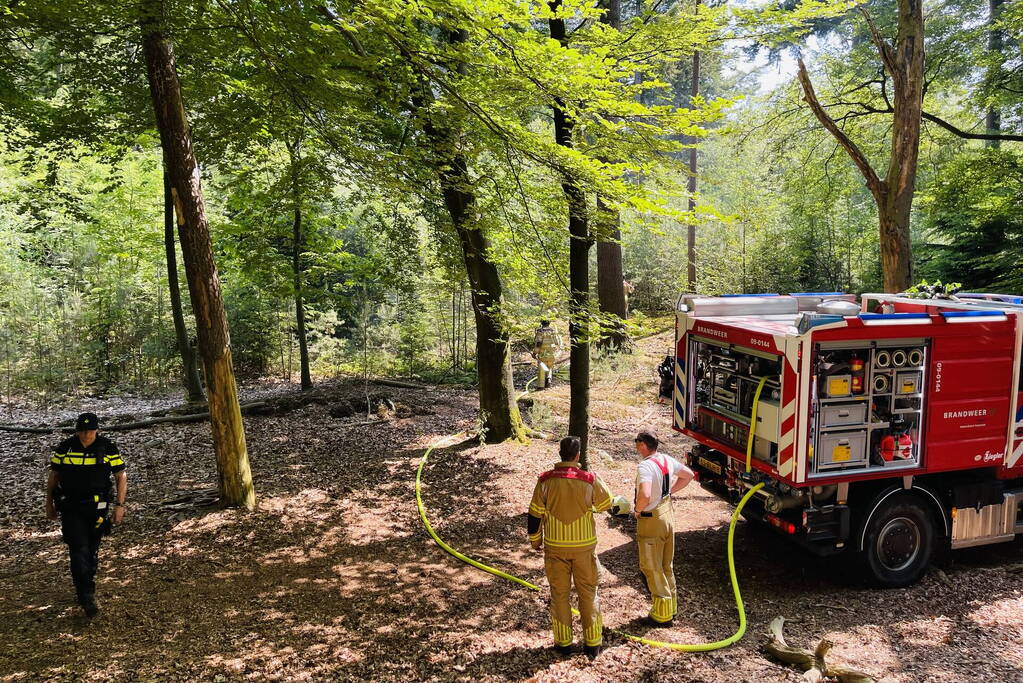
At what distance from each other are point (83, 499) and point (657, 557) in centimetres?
511

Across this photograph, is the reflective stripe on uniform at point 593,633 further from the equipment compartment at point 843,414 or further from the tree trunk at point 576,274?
the tree trunk at point 576,274

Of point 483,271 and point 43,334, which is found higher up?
point 483,271

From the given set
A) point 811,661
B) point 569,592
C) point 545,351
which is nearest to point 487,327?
point 545,351

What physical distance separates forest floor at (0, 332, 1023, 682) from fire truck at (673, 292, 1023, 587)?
0.61 metres

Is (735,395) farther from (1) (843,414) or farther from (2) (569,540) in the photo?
(2) (569,540)

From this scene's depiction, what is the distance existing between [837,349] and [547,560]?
3.37m

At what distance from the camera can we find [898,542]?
6.64 metres

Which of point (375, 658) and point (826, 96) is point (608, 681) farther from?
point (826, 96)

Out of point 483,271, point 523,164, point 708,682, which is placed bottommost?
point 708,682

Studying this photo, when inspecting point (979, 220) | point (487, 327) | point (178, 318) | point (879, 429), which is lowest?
point (879, 429)

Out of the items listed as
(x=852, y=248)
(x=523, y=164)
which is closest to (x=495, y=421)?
(x=523, y=164)

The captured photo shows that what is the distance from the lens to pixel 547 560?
514 centimetres

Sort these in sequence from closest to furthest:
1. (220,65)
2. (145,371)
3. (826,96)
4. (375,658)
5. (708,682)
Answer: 1. (708,682)
2. (375,658)
3. (220,65)
4. (826,96)
5. (145,371)

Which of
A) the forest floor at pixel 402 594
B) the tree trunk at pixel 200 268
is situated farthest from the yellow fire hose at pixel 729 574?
the tree trunk at pixel 200 268
